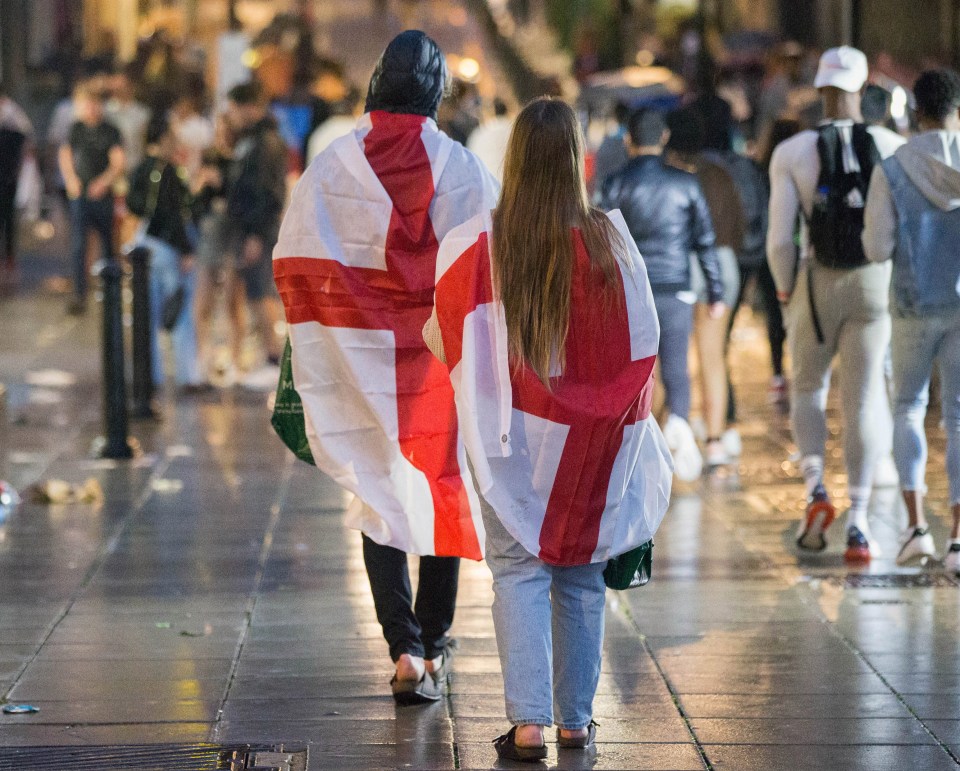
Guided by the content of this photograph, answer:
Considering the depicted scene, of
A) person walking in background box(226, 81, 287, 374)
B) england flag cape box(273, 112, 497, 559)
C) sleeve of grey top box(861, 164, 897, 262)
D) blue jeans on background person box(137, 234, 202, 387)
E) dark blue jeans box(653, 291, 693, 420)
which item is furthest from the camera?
person walking in background box(226, 81, 287, 374)

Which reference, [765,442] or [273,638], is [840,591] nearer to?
[273,638]

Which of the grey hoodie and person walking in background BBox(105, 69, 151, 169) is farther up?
person walking in background BBox(105, 69, 151, 169)

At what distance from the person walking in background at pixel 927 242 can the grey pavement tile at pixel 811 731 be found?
87.0 inches

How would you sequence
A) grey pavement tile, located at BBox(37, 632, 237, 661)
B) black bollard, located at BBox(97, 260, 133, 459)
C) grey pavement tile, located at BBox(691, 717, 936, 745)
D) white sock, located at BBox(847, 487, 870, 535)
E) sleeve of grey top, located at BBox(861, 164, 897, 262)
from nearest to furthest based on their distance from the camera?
grey pavement tile, located at BBox(691, 717, 936, 745) < grey pavement tile, located at BBox(37, 632, 237, 661) < sleeve of grey top, located at BBox(861, 164, 897, 262) < white sock, located at BBox(847, 487, 870, 535) < black bollard, located at BBox(97, 260, 133, 459)

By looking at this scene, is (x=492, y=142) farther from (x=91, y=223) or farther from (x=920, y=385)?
(x=920, y=385)

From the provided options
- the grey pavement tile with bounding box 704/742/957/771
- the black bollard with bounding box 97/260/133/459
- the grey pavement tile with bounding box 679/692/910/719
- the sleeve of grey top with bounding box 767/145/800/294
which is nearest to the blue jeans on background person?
the black bollard with bounding box 97/260/133/459

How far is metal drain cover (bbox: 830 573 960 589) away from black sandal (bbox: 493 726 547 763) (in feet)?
8.68

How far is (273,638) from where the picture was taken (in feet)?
21.9

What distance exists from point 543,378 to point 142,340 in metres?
7.57

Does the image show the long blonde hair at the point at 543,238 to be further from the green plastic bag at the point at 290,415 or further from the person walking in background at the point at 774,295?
the person walking in background at the point at 774,295

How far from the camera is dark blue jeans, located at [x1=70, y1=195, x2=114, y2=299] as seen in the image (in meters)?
17.3

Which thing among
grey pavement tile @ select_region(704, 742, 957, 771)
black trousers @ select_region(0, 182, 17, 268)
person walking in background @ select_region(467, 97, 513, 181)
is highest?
person walking in background @ select_region(467, 97, 513, 181)

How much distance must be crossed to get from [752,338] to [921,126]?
365 inches

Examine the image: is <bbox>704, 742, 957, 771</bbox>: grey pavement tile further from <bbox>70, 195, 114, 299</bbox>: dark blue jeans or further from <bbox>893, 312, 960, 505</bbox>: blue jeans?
<bbox>70, 195, 114, 299</bbox>: dark blue jeans
